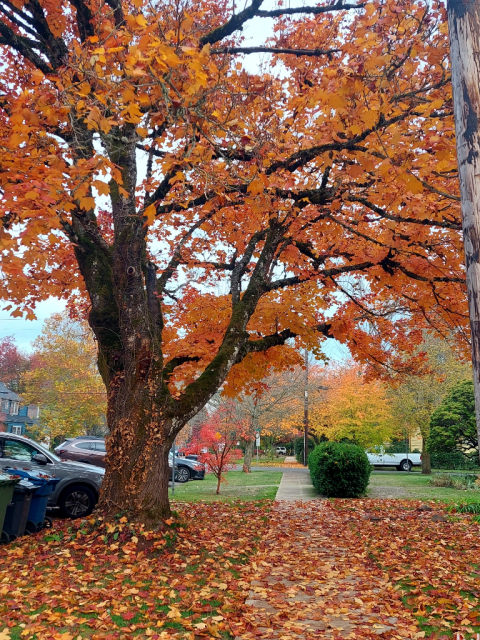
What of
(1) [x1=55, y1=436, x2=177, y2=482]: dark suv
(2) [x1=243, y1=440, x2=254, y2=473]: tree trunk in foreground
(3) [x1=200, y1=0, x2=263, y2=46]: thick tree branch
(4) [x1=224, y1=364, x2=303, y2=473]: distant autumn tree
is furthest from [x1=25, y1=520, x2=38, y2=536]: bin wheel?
(2) [x1=243, y1=440, x2=254, y2=473]: tree trunk in foreground

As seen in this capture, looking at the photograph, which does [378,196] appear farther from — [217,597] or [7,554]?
[7,554]

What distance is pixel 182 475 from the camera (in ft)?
67.5

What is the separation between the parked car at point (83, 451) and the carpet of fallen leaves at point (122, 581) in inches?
389

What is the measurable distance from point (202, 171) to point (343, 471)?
10.3 metres

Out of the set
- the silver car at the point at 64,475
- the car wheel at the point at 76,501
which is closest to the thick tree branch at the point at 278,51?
the silver car at the point at 64,475

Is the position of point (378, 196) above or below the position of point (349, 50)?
below

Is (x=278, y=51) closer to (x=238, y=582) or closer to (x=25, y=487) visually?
(x=238, y=582)

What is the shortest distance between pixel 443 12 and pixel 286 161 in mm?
2740

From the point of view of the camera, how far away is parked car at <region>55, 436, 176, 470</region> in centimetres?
1661

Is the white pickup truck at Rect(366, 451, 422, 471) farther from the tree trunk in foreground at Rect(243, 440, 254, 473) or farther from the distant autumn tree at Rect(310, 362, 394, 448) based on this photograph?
the tree trunk in foreground at Rect(243, 440, 254, 473)

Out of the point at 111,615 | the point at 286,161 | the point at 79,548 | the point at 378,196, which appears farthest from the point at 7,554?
the point at 378,196

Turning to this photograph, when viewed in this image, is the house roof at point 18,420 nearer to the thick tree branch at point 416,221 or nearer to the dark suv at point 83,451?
Answer: the dark suv at point 83,451

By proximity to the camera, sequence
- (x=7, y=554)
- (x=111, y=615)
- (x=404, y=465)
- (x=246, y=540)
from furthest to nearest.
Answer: (x=404, y=465)
(x=246, y=540)
(x=7, y=554)
(x=111, y=615)

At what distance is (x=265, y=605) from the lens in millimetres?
4676
